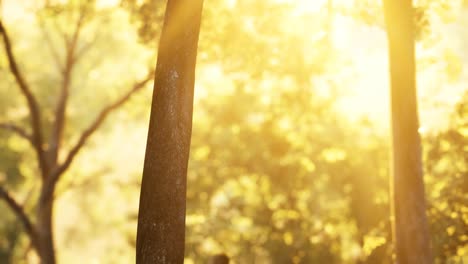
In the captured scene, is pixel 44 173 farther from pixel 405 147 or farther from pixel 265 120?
pixel 405 147

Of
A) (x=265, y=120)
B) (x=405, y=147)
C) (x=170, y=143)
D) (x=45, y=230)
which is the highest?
(x=265, y=120)

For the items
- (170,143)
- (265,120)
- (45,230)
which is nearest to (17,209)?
(45,230)

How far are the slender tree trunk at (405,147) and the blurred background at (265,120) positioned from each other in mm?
1739

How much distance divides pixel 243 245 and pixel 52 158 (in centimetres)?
1095

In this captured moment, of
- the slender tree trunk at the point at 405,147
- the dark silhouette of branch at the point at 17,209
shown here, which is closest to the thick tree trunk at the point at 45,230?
the dark silhouette of branch at the point at 17,209

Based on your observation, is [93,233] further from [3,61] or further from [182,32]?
[182,32]

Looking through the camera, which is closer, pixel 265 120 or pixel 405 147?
pixel 405 147

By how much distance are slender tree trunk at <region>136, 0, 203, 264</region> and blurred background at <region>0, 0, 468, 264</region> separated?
6831 mm

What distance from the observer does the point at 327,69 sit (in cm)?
2452

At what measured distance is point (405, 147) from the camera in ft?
42.7

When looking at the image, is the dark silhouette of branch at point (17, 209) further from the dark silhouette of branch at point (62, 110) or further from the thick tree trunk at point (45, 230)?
A: the dark silhouette of branch at point (62, 110)

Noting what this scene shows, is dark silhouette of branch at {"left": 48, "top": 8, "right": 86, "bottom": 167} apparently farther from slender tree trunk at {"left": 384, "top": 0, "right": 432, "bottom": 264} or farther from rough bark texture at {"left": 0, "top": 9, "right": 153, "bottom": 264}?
slender tree trunk at {"left": 384, "top": 0, "right": 432, "bottom": 264}

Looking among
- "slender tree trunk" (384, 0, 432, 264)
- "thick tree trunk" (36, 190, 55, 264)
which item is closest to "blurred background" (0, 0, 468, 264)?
"slender tree trunk" (384, 0, 432, 264)

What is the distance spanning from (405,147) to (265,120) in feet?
63.7
